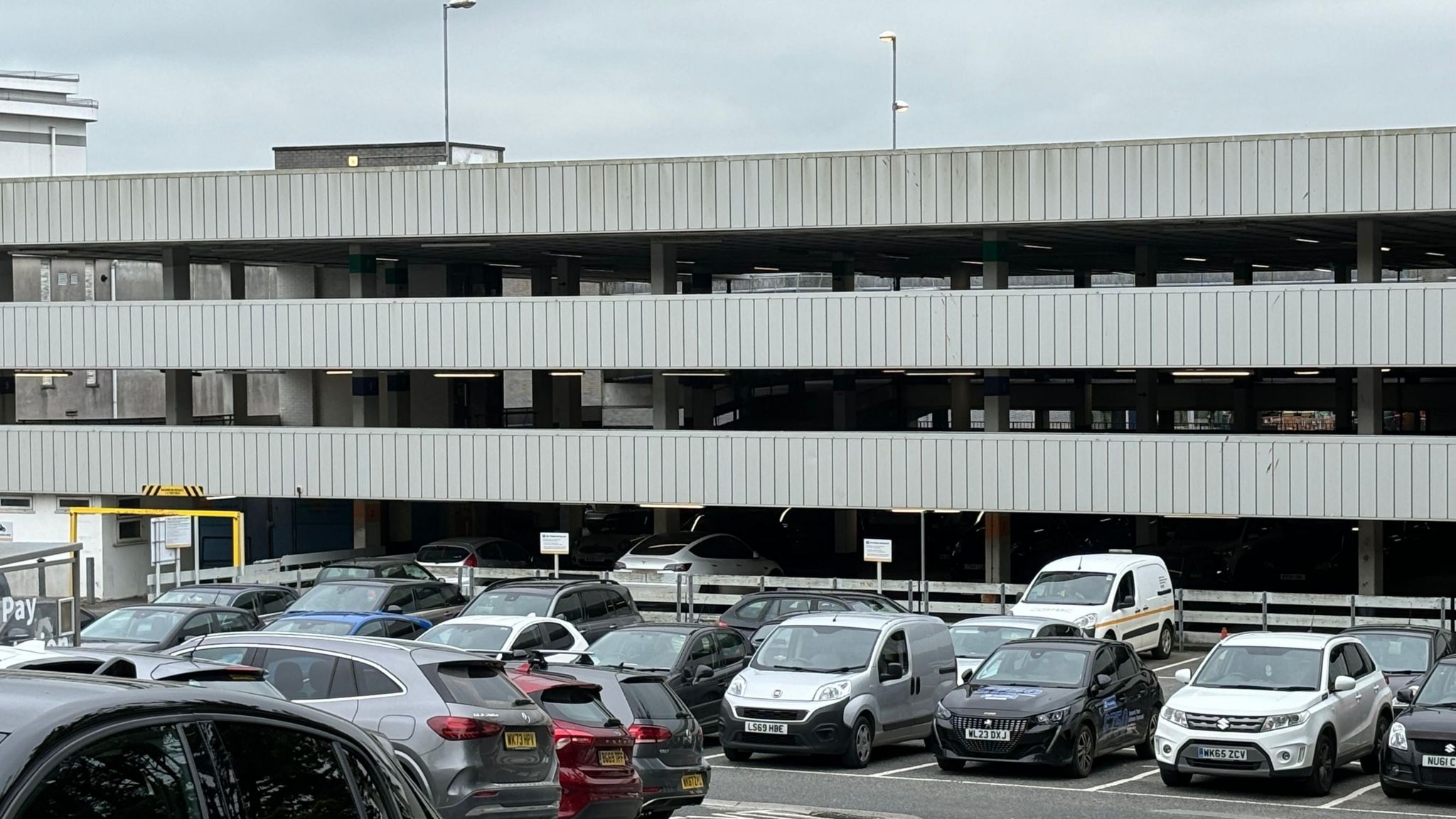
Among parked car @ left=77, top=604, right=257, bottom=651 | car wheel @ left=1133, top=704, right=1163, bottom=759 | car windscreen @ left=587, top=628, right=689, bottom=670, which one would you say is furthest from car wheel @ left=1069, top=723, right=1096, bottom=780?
parked car @ left=77, top=604, right=257, bottom=651

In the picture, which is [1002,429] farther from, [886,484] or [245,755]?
[245,755]

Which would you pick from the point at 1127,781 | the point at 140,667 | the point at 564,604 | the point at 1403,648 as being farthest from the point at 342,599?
the point at 140,667

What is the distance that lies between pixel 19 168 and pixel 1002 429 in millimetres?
56574

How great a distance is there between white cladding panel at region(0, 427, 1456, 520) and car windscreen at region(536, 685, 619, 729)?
71.7ft

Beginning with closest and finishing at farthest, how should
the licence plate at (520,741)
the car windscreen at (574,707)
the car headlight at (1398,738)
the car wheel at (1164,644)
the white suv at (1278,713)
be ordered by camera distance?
the licence plate at (520,741) < the car windscreen at (574,707) < the car headlight at (1398,738) < the white suv at (1278,713) < the car wheel at (1164,644)

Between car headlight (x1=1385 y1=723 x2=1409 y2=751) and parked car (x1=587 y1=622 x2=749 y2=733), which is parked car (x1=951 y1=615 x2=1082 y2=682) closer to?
parked car (x1=587 y1=622 x2=749 y2=733)

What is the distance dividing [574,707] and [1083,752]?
7968mm

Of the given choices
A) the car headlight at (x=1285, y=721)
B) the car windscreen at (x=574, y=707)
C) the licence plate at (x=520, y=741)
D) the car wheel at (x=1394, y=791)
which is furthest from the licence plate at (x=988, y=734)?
the licence plate at (x=520, y=741)

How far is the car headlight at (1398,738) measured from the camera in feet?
59.5

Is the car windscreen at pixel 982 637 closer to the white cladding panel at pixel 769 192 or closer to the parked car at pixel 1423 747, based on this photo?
the parked car at pixel 1423 747

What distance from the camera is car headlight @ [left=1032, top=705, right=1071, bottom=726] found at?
19.5 m

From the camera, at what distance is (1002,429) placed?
37.0 meters

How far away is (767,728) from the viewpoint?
2022cm

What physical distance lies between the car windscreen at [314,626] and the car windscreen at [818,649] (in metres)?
5.89
